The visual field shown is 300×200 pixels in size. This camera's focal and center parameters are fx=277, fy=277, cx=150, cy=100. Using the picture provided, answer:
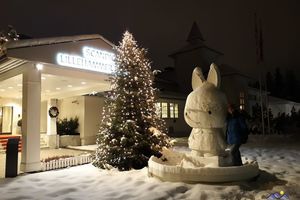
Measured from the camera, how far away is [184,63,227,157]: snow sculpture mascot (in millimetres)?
8195

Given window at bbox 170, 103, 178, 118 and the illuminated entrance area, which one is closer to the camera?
the illuminated entrance area

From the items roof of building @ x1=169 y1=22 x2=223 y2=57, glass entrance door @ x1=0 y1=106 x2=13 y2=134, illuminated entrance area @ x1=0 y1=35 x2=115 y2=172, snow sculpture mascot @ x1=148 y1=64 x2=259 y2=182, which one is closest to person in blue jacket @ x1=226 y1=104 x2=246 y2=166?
snow sculpture mascot @ x1=148 y1=64 x2=259 y2=182

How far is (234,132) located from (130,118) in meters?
4.04

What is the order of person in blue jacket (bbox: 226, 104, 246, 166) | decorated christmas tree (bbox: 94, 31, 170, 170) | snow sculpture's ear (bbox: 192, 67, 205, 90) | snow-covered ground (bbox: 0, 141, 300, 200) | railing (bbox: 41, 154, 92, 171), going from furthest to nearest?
railing (bbox: 41, 154, 92, 171) → decorated christmas tree (bbox: 94, 31, 170, 170) → snow sculpture's ear (bbox: 192, 67, 205, 90) → person in blue jacket (bbox: 226, 104, 246, 166) → snow-covered ground (bbox: 0, 141, 300, 200)

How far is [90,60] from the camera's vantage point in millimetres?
11953

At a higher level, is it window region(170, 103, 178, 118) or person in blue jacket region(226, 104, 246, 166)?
window region(170, 103, 178, 118)

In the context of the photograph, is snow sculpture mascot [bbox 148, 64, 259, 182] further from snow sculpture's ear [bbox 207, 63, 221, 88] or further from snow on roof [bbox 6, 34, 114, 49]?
snow on roof [bbox 6, 34, 114, 49]

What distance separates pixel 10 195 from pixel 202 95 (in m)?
5.85

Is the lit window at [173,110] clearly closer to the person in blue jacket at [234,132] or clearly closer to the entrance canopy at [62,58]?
the entrance canopy at [62,58]

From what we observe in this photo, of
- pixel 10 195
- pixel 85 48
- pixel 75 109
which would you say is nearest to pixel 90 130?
pixel 75 109

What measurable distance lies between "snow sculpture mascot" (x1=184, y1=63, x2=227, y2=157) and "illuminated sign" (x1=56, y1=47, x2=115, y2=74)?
481 centimetres

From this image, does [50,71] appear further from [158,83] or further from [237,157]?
[158,83]

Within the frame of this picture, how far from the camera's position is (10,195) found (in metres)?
6.99

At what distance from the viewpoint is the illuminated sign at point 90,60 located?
431 inches
